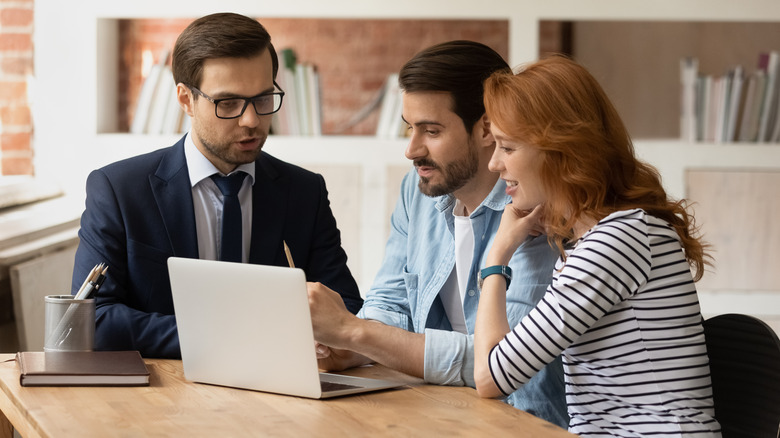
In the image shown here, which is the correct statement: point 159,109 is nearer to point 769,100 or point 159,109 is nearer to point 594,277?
point 769,100

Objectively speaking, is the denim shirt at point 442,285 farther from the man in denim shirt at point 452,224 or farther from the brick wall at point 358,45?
the brick wall at point 358,45

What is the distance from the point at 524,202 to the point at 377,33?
3.14 meters

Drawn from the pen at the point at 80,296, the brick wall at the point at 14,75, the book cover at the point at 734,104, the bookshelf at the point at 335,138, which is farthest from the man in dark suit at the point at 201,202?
the book cover at the point at 734,104

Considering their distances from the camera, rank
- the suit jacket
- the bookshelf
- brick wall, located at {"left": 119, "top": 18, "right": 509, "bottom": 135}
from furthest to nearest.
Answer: brick wall, located at {"left": 119, "top": 18, "right": 509, "bottom": 135}, the bookshelf, the suit jacket

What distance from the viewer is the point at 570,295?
1.48 m

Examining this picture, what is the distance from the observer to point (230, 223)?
204 centimetres

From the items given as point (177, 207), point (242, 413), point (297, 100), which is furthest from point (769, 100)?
point (242, 413)

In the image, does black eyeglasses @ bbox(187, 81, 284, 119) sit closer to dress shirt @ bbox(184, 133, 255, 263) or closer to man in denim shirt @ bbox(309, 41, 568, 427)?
dress shirt @ bbox(184, 133, 255, 263)

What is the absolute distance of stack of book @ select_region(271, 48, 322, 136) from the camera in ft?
12.1

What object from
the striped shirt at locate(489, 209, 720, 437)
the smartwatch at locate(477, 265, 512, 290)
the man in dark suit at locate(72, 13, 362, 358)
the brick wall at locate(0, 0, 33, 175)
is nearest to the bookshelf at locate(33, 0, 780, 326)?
the brick wall at locate(0, 0, 33, 175)

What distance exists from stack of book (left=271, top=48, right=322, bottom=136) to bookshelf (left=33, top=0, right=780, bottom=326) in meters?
0.08

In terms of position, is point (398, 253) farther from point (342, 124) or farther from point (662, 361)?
point (342, 124)

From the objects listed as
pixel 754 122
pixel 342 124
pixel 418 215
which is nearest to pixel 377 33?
pixel 342 124

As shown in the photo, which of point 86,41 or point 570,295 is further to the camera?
point 86,41
